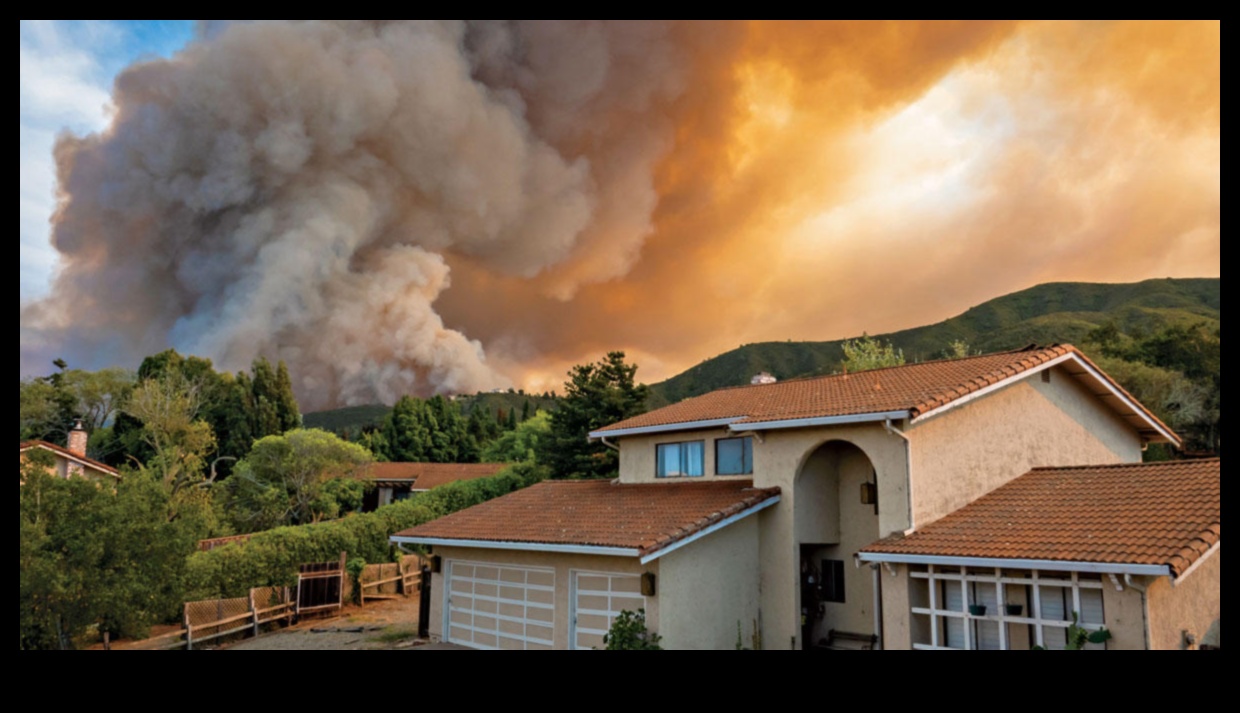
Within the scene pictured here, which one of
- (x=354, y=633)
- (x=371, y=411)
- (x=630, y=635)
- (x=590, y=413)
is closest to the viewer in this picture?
(x=630, y=635)

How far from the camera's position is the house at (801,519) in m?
14.6

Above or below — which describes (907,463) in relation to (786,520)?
above

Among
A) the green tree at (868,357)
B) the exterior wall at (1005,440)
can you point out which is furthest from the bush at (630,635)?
the green tree at (868,357)

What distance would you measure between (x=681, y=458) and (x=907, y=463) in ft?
22.0

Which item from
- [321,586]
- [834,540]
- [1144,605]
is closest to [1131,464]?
[1144,605]

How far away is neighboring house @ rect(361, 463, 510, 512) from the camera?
49.2 meters

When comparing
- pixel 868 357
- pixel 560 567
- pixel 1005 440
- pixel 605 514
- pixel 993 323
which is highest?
pixel 993 323

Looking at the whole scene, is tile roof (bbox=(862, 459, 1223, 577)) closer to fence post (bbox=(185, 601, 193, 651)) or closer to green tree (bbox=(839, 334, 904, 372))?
fence post (bbox=(185, 601, 193, 651))

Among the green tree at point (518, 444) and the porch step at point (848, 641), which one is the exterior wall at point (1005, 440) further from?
the green tree at point (518, 444)

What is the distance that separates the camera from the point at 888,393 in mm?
16453

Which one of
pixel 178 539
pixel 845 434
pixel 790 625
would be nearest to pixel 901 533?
pixel 845 434

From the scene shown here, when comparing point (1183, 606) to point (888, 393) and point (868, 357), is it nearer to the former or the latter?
point (888, 393)

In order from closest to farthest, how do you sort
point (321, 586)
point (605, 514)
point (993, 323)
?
point (605, 514), point (321, 586), point (993, 323)
